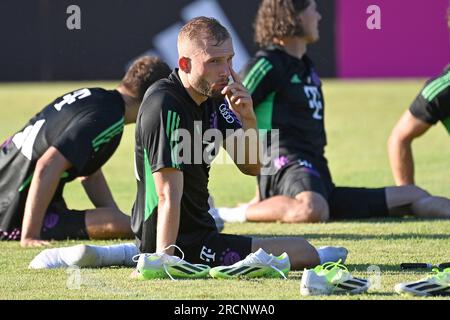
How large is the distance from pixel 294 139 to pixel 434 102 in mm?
1130

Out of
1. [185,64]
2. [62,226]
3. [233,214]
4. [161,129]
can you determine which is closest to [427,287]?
[161,129]

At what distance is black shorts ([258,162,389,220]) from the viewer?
8734 millimetres

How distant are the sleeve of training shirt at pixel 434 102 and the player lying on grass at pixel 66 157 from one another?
2.31m

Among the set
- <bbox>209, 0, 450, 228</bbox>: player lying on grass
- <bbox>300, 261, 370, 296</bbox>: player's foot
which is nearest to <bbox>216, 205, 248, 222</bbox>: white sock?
<bbox>209, 0, 450, 228</bbox>: player lying on grass

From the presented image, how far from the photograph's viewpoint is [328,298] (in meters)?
5.26

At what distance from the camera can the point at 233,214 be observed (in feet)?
28.6

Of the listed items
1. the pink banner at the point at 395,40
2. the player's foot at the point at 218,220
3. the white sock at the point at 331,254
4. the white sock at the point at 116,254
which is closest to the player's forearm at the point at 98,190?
the player's foot at the point at 218,220

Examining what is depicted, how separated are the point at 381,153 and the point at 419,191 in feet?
13.6

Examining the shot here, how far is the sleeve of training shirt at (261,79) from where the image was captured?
8.93 m

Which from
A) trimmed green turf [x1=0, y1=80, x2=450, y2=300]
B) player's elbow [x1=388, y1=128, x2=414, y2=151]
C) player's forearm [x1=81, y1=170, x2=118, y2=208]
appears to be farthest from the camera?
player's elbow [x1=388, y1=128, x2=414, y2=151]

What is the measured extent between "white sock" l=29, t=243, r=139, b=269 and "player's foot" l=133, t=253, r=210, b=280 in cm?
56

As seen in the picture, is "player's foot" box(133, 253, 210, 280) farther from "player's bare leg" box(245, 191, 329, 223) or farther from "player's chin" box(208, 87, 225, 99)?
"player's bare leg" box(245, 191, 329, 223)

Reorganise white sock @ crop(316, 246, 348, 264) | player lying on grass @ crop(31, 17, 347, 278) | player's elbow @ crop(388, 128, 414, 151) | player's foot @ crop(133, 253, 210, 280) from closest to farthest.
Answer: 1. player's foot @ crop(133, 253, 210, 280)
2. player lying on grass @ crop(31, 17, 347, 278)
3. white sock @ crop(316, 246, 348, 264)
4. player's elbow @ crop(388, 128, 414, 151)
